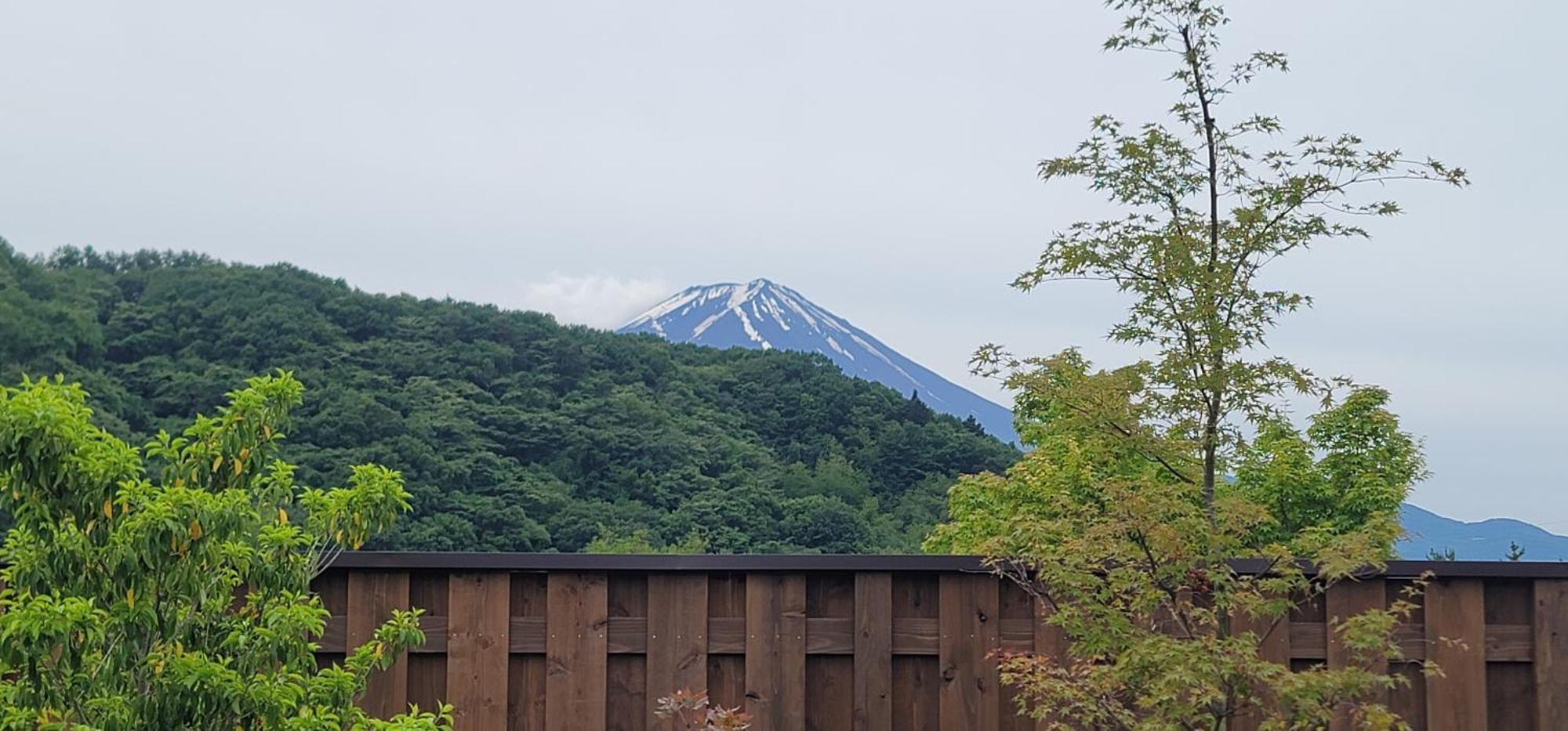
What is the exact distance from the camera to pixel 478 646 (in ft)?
11.9

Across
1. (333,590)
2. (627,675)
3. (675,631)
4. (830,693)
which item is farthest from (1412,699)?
(333,590)

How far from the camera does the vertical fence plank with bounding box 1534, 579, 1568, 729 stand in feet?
12.2

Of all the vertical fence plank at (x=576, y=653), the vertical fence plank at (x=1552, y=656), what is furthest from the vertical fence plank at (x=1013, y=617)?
the vertical fence plank at (x=1552, y=656)

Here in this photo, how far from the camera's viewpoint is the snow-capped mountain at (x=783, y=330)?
134ft

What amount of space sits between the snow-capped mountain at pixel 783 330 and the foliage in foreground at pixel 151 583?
1316 inches

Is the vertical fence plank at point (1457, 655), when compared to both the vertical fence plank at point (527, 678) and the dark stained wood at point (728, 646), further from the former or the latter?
the vertical fence plank at point (527, 678)

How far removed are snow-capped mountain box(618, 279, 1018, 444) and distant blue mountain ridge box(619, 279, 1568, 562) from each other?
3cm

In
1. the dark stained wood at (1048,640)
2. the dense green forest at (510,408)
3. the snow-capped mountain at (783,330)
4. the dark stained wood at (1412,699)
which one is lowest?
the dark stained wood at (1412,699)

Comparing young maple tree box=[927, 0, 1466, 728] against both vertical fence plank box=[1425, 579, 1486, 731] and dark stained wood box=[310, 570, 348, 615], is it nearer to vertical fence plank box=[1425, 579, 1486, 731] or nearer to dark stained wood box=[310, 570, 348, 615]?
vertical fence plank box=[1425, 579, 1486, 731]

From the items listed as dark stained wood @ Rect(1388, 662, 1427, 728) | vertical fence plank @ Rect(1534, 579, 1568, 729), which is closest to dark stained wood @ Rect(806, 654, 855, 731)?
dark stained wood @ Rect(1388, 662, 1427, 728)

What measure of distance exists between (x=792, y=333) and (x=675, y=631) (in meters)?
47.4

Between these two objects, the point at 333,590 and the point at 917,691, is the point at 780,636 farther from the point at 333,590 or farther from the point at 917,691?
the point at 333,590

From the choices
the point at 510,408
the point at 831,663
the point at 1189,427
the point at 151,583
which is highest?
the point at 510,408

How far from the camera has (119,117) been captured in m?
26.7
